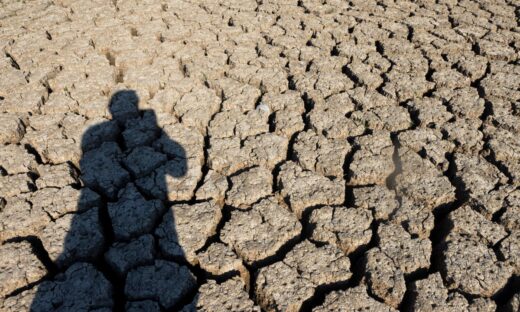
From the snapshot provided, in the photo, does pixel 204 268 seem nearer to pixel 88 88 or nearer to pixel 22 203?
pixel 22 203

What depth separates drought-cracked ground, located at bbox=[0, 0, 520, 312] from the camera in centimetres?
172

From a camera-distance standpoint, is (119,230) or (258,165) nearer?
(119,230)

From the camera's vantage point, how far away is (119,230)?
1934 mm

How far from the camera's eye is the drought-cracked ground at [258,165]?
5.64 feet

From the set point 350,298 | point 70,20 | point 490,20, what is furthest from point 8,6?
point 490,20

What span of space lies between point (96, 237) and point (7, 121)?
1.26m

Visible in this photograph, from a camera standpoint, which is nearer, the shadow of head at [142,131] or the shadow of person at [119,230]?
the shadow of person at [119,230]

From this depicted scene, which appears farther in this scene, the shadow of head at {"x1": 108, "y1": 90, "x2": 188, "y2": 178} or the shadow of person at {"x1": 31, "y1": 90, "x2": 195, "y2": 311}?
the shadow of head at {"x1": 108, "y1": 90, "x2": 188, "y2": 178}

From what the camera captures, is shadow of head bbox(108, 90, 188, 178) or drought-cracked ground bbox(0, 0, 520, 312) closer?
drought-cracked ground bbox(0, 0, 520, 312)

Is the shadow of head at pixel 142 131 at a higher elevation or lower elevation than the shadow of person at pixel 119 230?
higher

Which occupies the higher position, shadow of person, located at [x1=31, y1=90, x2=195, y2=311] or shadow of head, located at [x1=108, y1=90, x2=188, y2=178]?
shadow of head, located at [x1=108, y1=90, x2=188, y2=178]

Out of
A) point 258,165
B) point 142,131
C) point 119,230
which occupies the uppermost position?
point 142,131

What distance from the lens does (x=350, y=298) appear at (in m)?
→ 1.64

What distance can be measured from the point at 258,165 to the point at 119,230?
2.83ft
